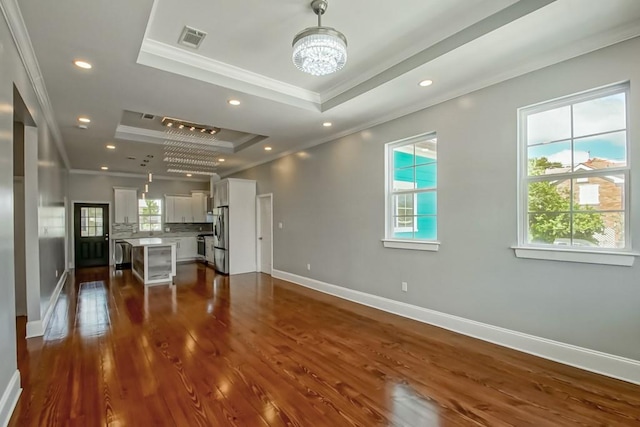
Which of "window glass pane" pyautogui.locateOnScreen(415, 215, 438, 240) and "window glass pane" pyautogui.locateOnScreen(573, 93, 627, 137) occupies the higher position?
"window glass pane" pyautogui.locateOnScreen(573, 93, 627, 137)

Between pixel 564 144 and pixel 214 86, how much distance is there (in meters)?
3.63

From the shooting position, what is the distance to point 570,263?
2.88 m

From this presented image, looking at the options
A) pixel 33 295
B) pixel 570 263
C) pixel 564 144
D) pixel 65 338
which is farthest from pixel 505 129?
pixel 33 295

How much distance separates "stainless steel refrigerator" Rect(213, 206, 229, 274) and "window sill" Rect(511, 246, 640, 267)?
6.08 m

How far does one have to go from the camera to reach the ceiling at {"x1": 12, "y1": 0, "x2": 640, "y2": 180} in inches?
95.3

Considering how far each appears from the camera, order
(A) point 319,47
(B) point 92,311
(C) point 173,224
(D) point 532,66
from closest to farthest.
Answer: (A) point 319,47 < (D) point 532,66 < (B) point 92,311 < (C) point 173,224

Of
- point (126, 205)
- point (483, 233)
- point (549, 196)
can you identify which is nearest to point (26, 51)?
point (483, 233)

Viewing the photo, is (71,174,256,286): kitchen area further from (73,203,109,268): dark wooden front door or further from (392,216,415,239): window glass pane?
(392,216,415,239): window glass pane

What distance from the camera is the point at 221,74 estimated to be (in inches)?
136

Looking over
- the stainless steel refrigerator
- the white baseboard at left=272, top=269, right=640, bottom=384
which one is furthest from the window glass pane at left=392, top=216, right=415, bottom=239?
the stainless steel refrigerator

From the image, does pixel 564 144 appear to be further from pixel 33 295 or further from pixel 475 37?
pixel 33 295

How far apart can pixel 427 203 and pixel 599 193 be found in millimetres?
1748

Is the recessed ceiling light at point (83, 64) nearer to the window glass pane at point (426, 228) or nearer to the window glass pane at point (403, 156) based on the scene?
the window glass pane at point (403, 156)

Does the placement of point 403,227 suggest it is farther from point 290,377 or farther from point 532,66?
point 290,377
